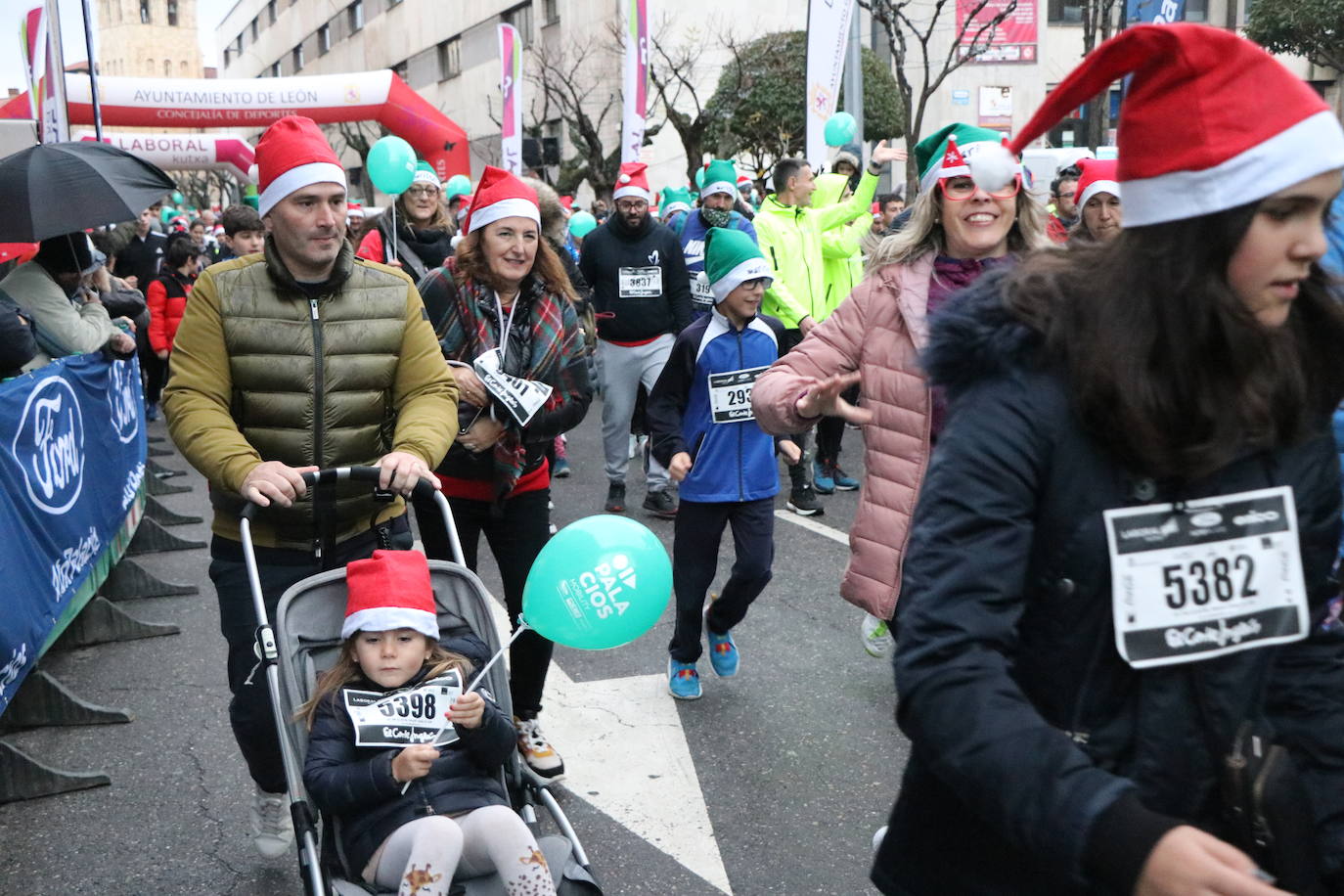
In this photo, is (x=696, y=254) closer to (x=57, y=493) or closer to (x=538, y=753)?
(x=57, y=493)

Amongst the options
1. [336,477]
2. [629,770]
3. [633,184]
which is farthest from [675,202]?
[336,477]

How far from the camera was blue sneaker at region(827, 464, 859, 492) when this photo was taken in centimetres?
914

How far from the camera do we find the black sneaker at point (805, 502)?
8.36 metres

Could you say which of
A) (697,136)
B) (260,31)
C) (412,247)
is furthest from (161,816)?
(260,31)

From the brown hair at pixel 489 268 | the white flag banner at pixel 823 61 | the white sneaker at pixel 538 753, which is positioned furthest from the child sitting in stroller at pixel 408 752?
the white flag banner at pixel 823 61

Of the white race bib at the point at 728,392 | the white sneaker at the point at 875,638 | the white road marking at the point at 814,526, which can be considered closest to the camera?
the white race bib at the point at 728,392

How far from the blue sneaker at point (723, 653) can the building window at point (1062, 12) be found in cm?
3325

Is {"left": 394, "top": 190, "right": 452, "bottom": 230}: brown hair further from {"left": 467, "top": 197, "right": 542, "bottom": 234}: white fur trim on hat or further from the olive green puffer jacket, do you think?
the olive green puffer jacket

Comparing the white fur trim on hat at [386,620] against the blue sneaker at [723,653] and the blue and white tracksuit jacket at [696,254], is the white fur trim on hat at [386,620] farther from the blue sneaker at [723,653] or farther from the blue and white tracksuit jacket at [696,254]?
the blue and white tracksuit jacket at [696,254]

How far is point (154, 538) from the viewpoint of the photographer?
7.98 metres

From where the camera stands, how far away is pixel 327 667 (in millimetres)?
3367

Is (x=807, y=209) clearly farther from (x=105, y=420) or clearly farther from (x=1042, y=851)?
(x=1042, y=851)

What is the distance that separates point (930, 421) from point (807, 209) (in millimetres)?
6015

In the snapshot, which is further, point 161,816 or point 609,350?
point 609,350
